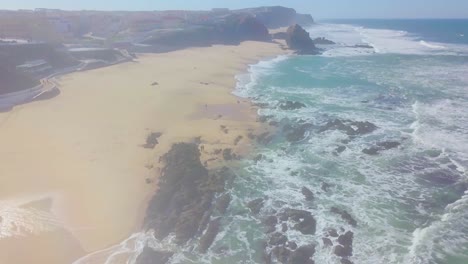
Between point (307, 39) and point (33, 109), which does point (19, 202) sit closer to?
point (33, 109)

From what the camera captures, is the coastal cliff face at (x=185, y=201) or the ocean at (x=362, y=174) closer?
the ocean at (x=362, y=174)

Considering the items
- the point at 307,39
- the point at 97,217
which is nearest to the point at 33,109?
the point at 97,217

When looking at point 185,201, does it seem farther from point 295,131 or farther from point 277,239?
point 295,131

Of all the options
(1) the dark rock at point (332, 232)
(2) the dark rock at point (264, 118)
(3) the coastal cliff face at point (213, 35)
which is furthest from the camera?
(3) the coastal cliff face at point (213, 35)

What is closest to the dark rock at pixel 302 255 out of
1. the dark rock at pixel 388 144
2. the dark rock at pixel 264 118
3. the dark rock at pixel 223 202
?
the dark rock at pixel 223 202

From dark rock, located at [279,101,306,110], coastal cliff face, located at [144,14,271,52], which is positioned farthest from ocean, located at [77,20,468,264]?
coastal cliff face, located at [144,14,271,52]

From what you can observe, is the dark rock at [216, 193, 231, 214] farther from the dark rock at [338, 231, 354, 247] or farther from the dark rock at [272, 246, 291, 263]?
the dark rock at [338, 231, 354, 247]

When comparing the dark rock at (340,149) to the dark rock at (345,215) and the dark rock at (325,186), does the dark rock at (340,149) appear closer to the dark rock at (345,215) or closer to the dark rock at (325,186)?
the dark rock at (325,186)
